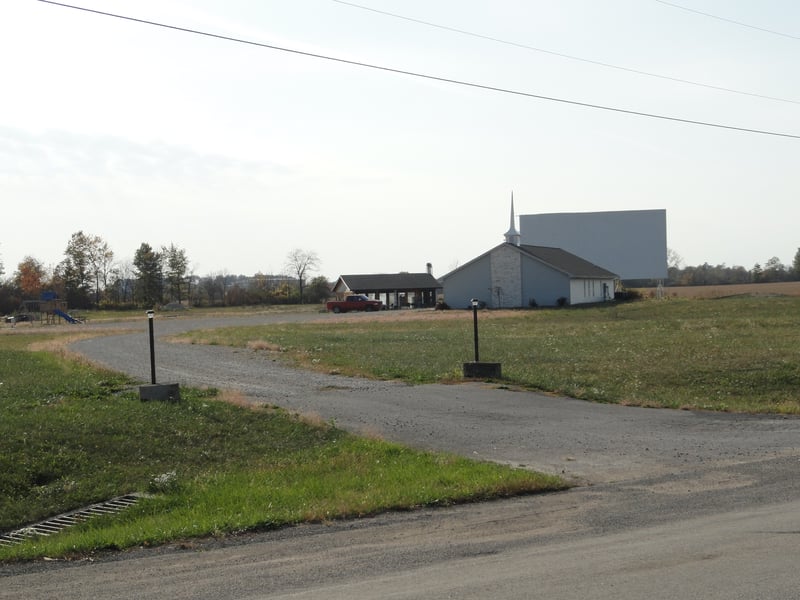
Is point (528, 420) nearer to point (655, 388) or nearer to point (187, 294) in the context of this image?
point (655, 388)

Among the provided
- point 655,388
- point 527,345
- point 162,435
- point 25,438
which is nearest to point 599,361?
point 655,388

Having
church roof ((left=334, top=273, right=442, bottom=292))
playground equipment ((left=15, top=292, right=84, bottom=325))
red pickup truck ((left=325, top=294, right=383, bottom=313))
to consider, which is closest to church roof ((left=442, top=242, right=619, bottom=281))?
red pickup truck ((left=325, top=294, right=383, bottom=313))

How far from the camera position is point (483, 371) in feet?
70.1

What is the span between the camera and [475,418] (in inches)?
634

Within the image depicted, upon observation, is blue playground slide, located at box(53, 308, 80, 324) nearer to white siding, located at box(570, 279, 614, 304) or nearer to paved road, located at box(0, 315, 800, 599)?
white siding, located at box(570, 279, 614, 304)

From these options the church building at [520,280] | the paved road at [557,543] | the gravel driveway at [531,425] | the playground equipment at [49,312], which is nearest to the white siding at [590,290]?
the church building at [520,280]

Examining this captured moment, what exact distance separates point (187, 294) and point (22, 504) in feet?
381

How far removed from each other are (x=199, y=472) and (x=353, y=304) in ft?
236

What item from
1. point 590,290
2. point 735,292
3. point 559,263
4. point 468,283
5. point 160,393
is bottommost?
point 160,393

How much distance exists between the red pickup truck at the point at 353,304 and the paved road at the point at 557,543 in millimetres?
68762

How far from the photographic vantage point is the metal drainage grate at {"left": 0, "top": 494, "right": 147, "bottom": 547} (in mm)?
9383

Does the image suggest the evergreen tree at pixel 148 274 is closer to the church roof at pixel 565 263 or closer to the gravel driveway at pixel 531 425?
the church roof at pixel 565 263

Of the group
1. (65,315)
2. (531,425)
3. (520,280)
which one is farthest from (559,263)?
(531,425)

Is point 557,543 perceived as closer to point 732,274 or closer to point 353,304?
point 353,304
